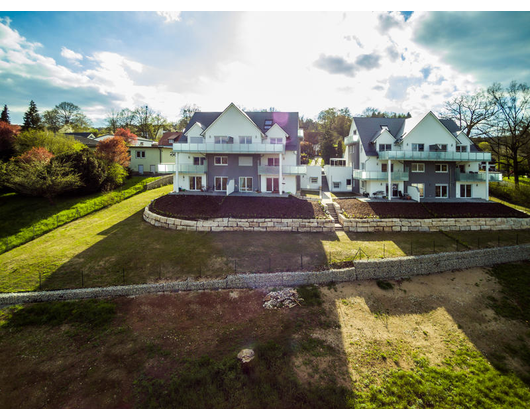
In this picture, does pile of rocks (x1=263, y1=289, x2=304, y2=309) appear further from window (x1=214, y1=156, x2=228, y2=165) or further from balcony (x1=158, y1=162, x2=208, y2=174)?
balcony (x1=158, y1=162, x2=208, y2=174)

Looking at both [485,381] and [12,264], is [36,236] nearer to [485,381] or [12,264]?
[12,264]

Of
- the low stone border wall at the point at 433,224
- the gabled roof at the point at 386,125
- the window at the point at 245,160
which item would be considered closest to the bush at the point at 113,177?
the window at the point at 245,160

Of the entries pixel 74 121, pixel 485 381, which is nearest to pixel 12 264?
pixel 485 381

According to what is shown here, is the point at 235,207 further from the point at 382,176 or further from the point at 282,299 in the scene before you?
the point at 382,176

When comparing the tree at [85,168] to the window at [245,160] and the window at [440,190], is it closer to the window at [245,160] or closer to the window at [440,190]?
the window at [245,160]

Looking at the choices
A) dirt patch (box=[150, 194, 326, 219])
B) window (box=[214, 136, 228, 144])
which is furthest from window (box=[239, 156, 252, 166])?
dirt patch (box=[150, 194, 326, 219])
